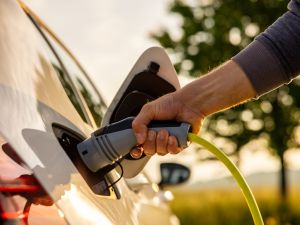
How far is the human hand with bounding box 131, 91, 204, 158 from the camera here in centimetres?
272

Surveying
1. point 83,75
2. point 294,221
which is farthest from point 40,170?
point 294,221

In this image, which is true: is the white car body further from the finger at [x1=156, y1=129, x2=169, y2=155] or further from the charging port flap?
the finger at [x1=156, y1=129, x2=169, y2=155]

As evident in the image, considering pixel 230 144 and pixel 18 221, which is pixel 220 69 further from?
pixel 230 144

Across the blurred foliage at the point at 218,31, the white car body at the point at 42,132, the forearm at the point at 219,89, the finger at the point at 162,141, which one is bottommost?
the blurred foliage at the point at 218,31

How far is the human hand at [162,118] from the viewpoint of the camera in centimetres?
272

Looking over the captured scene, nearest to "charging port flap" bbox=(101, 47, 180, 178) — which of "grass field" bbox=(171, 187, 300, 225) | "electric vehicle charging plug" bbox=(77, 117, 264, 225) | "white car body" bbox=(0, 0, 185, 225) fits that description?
"white car body" bbox=(0, 0, 185, 225)

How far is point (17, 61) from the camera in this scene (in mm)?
2211

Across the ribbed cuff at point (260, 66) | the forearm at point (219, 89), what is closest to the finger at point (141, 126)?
the forearm at point (219, 89)

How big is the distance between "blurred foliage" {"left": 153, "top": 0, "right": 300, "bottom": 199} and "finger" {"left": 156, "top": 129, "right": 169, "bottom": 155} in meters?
23.0

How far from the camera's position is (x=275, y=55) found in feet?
10.1

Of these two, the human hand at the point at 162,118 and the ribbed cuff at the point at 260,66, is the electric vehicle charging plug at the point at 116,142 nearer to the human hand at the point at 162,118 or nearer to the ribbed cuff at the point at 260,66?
the human hand at the point at 162,118

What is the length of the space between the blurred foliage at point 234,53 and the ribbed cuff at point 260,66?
22.7 metres

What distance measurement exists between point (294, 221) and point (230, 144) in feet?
10.2

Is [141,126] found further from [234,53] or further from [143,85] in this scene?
[234,53]
